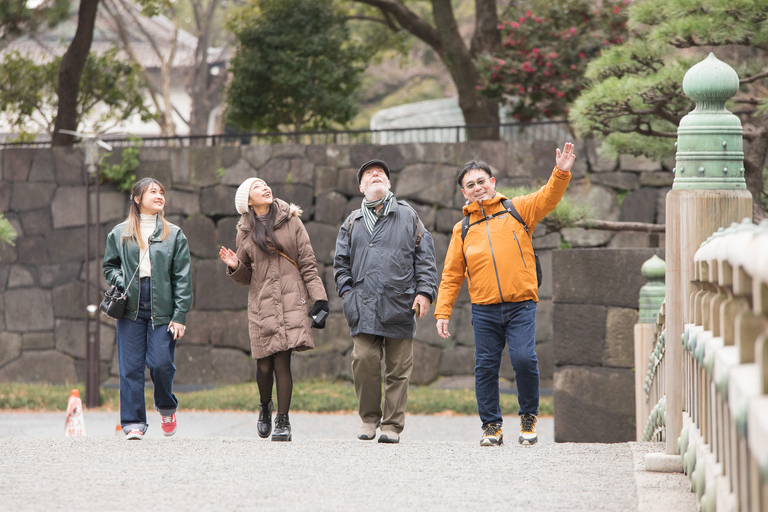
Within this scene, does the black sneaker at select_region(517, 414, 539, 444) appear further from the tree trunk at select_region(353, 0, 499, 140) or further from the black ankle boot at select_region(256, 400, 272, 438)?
the tree trunk at select_region(353, 0, 499, 140)

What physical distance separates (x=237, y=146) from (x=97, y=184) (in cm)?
175

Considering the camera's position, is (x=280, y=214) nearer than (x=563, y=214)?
Yes

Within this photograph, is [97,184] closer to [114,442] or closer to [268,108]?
[268,108]

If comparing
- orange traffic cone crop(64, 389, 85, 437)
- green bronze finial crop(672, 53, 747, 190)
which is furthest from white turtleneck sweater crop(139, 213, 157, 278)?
green bronze finial crop(672, 53, 747, 190)

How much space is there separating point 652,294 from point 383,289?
6.03 feet

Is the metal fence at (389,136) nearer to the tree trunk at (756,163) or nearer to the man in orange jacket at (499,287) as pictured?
the tree trunk at (756,163)

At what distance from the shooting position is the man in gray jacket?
4.61 meters

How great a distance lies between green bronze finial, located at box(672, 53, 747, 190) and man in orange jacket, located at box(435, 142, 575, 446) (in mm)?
1301

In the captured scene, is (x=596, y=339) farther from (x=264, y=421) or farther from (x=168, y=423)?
(x=168, y=423)

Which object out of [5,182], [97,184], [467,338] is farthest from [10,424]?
[467,338]

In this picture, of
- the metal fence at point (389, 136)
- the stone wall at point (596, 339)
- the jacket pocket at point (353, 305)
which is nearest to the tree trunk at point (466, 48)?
the metal fence at point (389, 136)

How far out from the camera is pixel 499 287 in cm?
442

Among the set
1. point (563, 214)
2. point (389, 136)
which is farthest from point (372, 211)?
point (389, 136)

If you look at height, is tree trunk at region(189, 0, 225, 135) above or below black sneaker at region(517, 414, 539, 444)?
above
